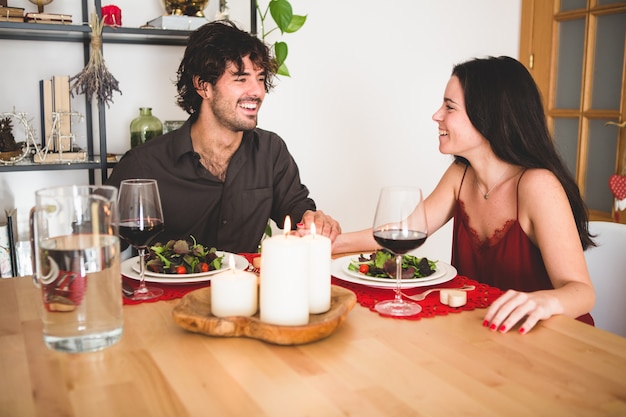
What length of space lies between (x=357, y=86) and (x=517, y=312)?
8.19 ft

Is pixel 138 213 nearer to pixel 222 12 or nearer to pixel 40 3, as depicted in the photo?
pixel 40 3

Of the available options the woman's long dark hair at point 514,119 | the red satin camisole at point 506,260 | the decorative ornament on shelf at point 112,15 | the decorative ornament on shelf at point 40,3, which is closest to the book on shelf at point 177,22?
the decorative ornament on shelf at point 112,15

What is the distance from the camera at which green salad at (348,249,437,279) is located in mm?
1438

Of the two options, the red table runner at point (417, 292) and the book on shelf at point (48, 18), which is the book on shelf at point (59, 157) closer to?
the book on shelf at point (48, 18)

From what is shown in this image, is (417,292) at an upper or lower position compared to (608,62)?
lower

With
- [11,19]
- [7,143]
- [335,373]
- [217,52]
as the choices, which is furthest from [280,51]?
[335,373]

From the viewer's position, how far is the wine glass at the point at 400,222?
1.23 m

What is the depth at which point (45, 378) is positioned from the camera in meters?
0.95

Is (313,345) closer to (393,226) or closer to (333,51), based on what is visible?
(393,226)

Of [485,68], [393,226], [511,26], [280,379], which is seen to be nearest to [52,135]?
[485,68]

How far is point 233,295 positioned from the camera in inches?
44.1

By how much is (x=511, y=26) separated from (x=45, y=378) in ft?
11.6

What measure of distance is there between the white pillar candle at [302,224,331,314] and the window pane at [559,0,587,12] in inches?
112

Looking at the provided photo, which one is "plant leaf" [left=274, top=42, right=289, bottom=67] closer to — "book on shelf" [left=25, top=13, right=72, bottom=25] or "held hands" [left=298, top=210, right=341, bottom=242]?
"book on shelf" [left=25, top=13, right=72, bottom=25]
